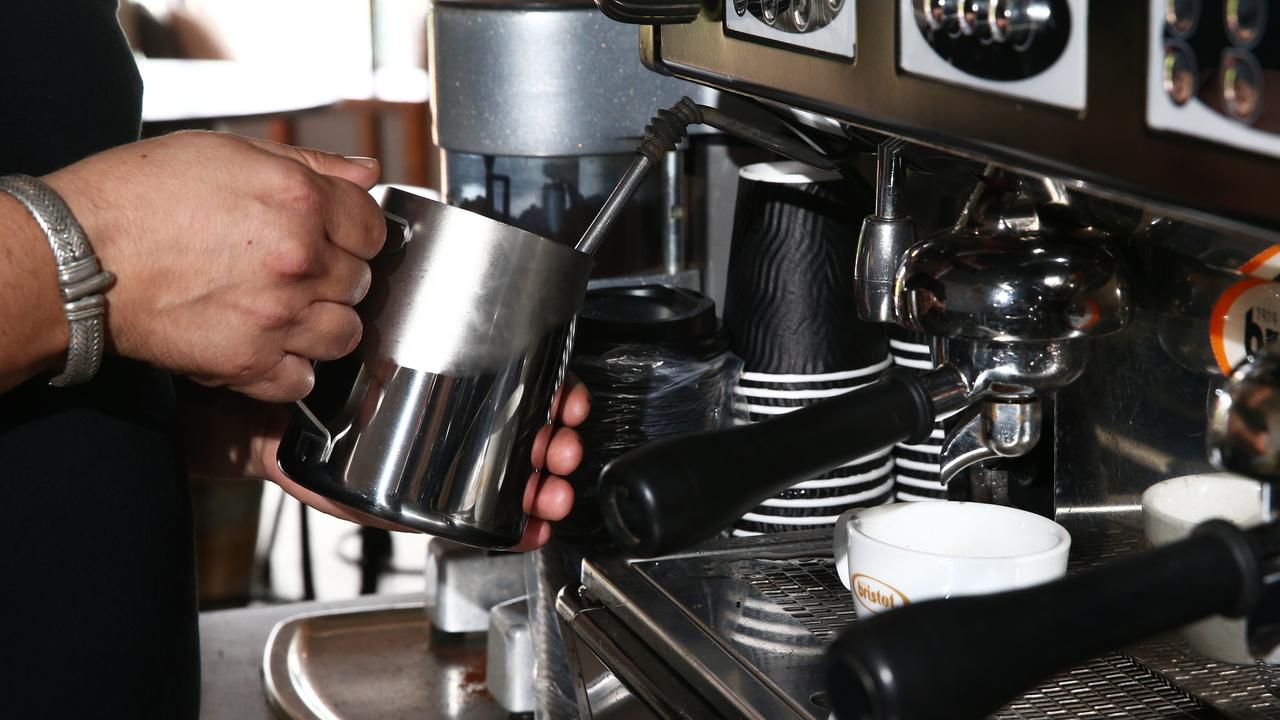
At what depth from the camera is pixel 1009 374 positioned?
Result: 0.54 meters

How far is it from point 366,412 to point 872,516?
9.1 inches

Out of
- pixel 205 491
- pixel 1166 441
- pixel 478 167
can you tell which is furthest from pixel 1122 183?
pixel 205 491

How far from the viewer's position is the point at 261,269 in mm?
538

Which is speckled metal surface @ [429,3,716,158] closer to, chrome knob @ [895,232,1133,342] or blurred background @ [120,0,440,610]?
chrome knob @ [895,232,1133,342]

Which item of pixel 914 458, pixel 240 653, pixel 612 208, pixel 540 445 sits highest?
pixel 612 208

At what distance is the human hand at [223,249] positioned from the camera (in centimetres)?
53

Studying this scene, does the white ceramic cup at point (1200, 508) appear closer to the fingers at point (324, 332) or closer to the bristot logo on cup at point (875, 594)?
the bristot logo on cup at point (875, 594)

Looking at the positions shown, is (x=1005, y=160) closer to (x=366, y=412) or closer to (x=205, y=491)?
(x=366, y=412)

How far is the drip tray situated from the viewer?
1.76 feet

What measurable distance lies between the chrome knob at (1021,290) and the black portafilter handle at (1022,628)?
16 centimetres

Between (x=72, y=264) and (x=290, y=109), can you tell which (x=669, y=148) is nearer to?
(x=72, y=264)

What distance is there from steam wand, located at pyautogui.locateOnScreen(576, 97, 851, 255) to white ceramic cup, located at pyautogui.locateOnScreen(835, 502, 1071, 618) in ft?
0.57

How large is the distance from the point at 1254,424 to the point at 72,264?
0.41m

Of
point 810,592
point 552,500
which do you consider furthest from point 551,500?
point 810,592
